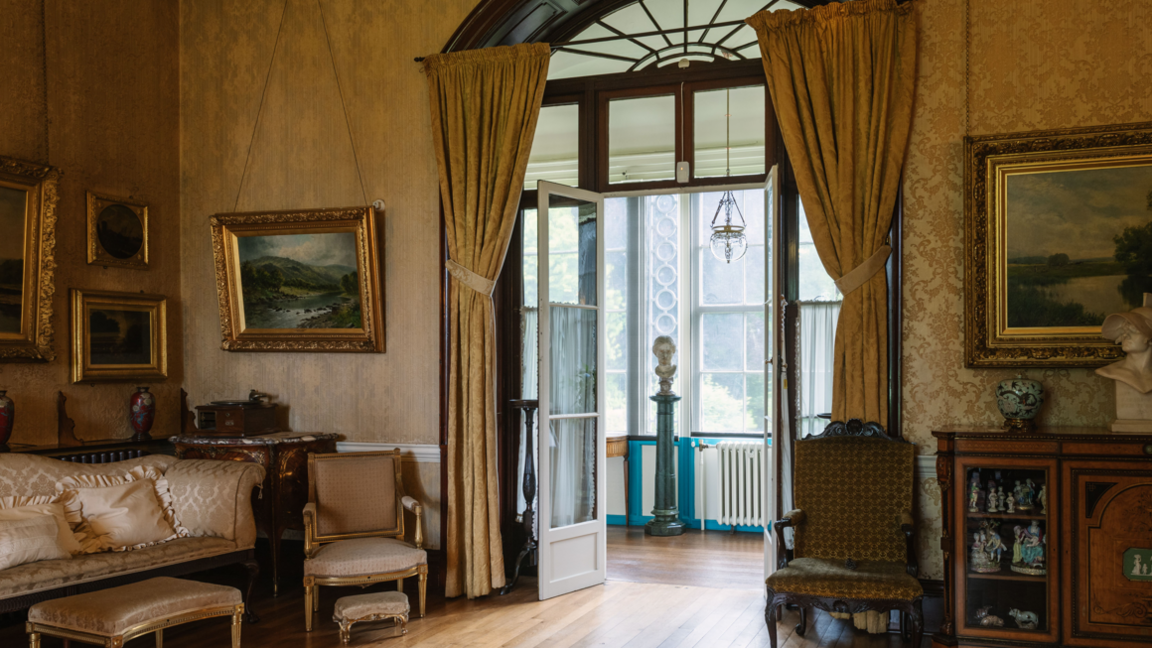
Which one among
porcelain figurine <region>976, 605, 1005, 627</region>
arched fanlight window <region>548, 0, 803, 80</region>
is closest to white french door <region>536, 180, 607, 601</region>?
arched fanlight window <region>548, 0, 803, 80</region>

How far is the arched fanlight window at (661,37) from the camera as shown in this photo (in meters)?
5.65

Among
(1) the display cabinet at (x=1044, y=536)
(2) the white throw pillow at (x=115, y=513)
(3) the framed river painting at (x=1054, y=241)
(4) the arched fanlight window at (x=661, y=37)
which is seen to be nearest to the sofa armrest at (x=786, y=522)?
(1) the display cabinet at (x=1044, y=536)

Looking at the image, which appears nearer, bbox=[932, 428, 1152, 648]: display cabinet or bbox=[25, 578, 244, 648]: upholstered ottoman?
bbox=[25, 578, 244, 648]: upholstered ottoman

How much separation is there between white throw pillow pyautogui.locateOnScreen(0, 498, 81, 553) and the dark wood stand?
2.50 m

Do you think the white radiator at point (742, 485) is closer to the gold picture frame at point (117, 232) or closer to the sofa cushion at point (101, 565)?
the sofa cushion at point (101, 565)

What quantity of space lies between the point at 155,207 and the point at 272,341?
125 centimetres

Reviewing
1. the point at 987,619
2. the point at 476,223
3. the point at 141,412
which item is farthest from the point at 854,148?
the point at 141,412

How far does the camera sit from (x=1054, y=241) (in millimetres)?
4570

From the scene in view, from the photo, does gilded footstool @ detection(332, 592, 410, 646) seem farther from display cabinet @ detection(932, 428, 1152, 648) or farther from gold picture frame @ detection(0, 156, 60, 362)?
display cabinet @ detection(932, 428, 1152, 648)

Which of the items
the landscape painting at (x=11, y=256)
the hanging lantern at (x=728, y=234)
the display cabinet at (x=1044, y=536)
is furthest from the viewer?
the hanging lantern at (x=728, y=234)

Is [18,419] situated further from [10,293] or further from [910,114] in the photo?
[910,114]

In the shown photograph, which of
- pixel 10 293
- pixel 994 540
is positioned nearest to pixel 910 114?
pixel 994 540

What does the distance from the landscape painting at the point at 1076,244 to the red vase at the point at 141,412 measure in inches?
205

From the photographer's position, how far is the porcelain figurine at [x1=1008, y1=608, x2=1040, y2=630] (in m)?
4.09
